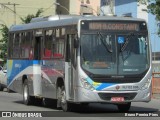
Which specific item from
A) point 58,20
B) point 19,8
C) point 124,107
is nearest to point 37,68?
→ point 58,20

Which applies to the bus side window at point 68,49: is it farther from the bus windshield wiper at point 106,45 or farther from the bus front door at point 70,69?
the bus windshield wiper at point 106,45

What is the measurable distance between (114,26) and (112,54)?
3.40ft

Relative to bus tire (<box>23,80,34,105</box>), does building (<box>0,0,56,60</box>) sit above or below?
above

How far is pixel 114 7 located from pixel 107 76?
35.0 metres

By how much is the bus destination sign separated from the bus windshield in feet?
0.69

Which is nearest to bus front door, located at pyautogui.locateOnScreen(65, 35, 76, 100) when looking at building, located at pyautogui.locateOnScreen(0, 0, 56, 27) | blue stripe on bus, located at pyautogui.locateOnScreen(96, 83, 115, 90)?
blue stripe on bus, located at pyautogui.locateOnScreen(96, 83, 115, 90)

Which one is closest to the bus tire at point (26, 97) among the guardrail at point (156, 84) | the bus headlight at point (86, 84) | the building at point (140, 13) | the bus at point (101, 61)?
the bus at point (101, 61)

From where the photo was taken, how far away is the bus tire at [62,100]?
1904cm

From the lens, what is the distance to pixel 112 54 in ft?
59.5

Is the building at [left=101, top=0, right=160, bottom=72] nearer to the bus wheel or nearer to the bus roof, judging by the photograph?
the bus roof

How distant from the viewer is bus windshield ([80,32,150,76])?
18.0 m

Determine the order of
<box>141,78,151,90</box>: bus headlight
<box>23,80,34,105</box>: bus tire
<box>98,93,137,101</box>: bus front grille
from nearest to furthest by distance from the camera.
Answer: <box>98,93,137,101</box>: bus front grille < <box>141,78,151,90</box>: bus headlight < <box>23,80,34,105</box>: bus tire

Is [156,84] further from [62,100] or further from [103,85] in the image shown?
[103,85]

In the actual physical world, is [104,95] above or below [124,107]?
above
